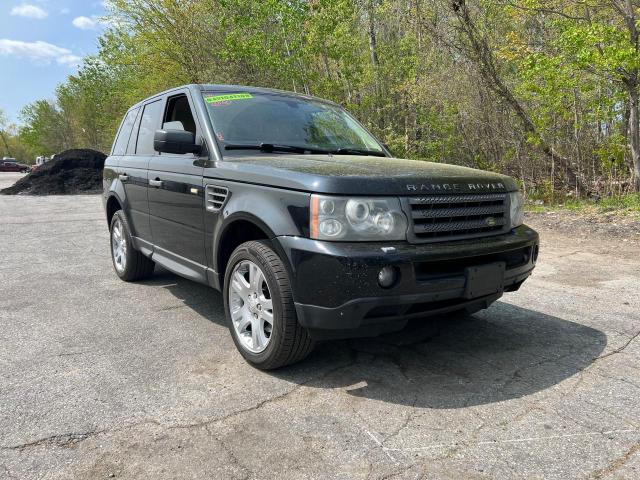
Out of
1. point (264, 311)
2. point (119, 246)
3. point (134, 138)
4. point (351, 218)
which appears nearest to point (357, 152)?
point (351, 218)

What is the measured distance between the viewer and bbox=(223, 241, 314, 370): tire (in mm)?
2801

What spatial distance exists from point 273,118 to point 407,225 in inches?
71.0

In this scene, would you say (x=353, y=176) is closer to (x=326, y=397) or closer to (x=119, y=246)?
(x=326, y=397)

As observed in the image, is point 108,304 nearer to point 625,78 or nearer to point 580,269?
point 580,269

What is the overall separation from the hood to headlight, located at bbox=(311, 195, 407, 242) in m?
0.05

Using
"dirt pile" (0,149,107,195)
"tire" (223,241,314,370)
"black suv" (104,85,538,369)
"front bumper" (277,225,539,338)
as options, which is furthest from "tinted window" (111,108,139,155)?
"dirt pile" (0,149,107,195)

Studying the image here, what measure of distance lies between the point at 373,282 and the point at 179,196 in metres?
2.02

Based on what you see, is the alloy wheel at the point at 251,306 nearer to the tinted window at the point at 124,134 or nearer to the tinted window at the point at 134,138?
the tinted window at the point at 134,138

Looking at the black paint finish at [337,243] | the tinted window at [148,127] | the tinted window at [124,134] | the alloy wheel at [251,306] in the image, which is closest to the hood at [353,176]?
the black paint finish at [337,243]

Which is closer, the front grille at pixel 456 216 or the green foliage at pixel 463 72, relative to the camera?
the front grille at pixel 456 216

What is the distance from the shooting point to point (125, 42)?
2367 centimetres

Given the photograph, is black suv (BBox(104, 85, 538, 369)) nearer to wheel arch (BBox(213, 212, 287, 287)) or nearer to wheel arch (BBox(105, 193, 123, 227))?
wheel arch (BBox(213, 212, 287, 287))

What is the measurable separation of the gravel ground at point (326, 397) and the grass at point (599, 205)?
4775 mm

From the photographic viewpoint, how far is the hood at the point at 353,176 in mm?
2662
